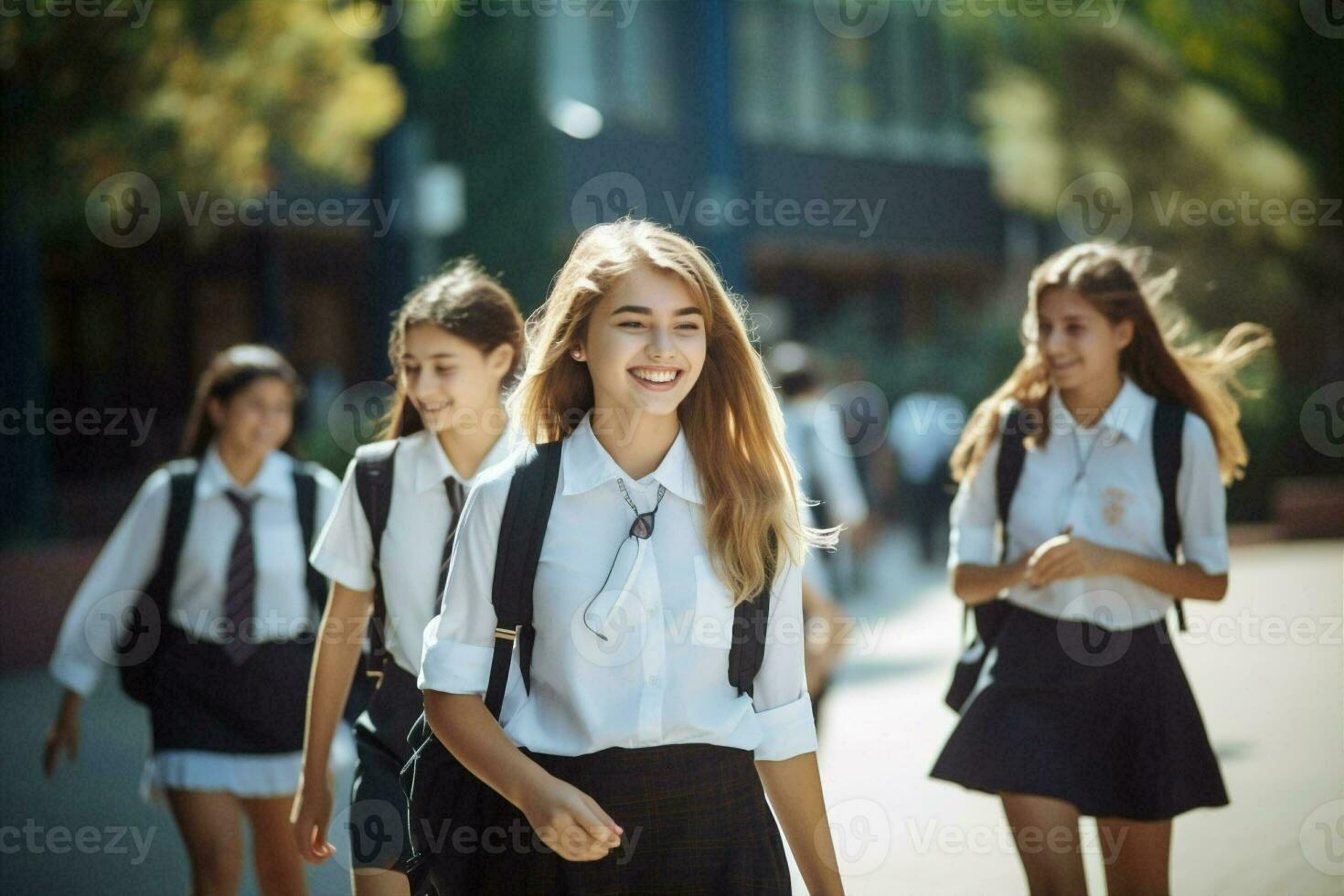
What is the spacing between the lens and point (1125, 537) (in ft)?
13.6

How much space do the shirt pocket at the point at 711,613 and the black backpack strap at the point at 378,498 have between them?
1093 mm

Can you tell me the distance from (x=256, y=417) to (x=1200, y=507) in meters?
2.99

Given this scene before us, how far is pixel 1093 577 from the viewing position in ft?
13.4

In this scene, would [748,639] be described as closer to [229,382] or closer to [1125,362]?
[1125,362]

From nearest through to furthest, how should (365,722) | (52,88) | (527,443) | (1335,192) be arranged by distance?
(527,443) → (365,722) → (52,88) → (1335,192)

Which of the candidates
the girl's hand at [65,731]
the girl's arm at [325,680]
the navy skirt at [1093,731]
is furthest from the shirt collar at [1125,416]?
the girl's hand at [65,731]

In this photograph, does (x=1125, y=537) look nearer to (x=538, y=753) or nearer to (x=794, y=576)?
(x=794, y=576)

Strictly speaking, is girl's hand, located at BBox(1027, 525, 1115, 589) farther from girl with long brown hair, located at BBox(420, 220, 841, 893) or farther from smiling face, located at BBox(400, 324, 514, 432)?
smiling face, located at BBox(400, 324, 514, 432)

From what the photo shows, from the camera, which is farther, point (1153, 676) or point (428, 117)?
point (428, 117)

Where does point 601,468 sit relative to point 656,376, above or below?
below

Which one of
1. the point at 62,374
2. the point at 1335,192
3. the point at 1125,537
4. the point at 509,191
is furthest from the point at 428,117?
the point at 1125,537

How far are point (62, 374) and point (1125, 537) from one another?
930 inches

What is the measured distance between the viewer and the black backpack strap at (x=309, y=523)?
488cm

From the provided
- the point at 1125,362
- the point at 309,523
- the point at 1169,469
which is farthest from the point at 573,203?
the point at 1169,469
